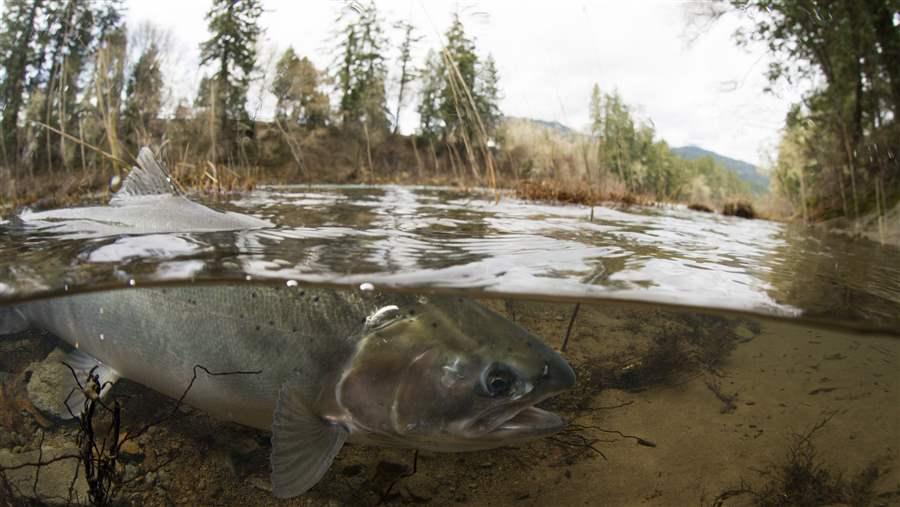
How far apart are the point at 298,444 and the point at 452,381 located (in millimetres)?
776

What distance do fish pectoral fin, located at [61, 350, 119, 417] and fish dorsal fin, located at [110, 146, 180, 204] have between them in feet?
4.78

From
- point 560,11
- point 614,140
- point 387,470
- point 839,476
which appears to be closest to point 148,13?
point 560,11

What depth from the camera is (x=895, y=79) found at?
15.6 metres

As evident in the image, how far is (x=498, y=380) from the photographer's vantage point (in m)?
2.36

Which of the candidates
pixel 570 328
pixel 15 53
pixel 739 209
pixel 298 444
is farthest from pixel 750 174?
pixel 15 53

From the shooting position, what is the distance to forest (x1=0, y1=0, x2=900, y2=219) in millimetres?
8977

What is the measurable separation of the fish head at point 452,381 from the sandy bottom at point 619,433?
33.3 inches

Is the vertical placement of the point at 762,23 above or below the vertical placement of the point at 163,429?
above

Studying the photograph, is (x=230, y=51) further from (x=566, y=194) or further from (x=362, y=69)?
(x=566, y=194)

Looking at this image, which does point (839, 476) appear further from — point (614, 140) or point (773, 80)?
point (773, 80)

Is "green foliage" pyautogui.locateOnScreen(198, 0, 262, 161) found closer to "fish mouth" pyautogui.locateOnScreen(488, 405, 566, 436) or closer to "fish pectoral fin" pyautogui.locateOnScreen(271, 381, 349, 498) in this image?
"fish pectoral fin" pyautogui.locateOnScreen(271, 381, 349, 498)

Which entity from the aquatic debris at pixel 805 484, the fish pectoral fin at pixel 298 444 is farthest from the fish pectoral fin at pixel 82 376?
the aquatic debris at pixel 805 484

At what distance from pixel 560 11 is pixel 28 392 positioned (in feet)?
33.8

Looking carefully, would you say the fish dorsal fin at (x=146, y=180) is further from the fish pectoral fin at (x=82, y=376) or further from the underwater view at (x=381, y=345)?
the fish pectoral fin at (x=82, y=376)
